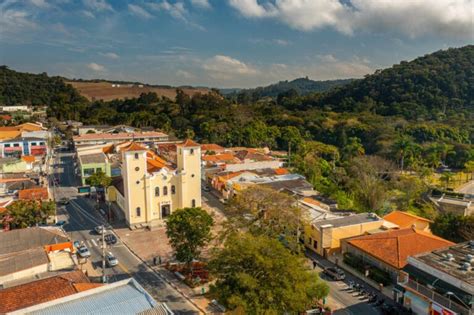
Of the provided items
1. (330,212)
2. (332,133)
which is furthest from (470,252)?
(332,133)

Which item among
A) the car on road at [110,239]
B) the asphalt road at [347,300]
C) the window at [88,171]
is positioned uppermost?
the window at [88,171]

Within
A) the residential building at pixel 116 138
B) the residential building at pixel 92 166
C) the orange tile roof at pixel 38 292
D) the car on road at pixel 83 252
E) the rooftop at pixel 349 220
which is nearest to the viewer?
the orange tile roof at pixel 38 292

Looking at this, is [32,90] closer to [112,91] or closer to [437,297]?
[112,91]

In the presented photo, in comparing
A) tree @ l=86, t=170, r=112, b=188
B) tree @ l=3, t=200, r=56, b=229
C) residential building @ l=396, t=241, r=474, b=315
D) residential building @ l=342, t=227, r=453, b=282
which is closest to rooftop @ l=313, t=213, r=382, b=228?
residential building @ l=342, t=227, r=453, b=282

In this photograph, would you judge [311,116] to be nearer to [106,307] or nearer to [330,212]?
[330,212]

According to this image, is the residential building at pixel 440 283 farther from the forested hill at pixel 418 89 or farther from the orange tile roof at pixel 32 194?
the forested hill at pixel 418 89

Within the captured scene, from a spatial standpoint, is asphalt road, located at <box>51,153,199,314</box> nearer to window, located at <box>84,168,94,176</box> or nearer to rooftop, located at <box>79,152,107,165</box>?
window, located at <box>84,168,94,176</box>

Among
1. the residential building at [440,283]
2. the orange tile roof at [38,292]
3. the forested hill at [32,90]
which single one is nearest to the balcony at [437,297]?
the residential building at [440,283]
